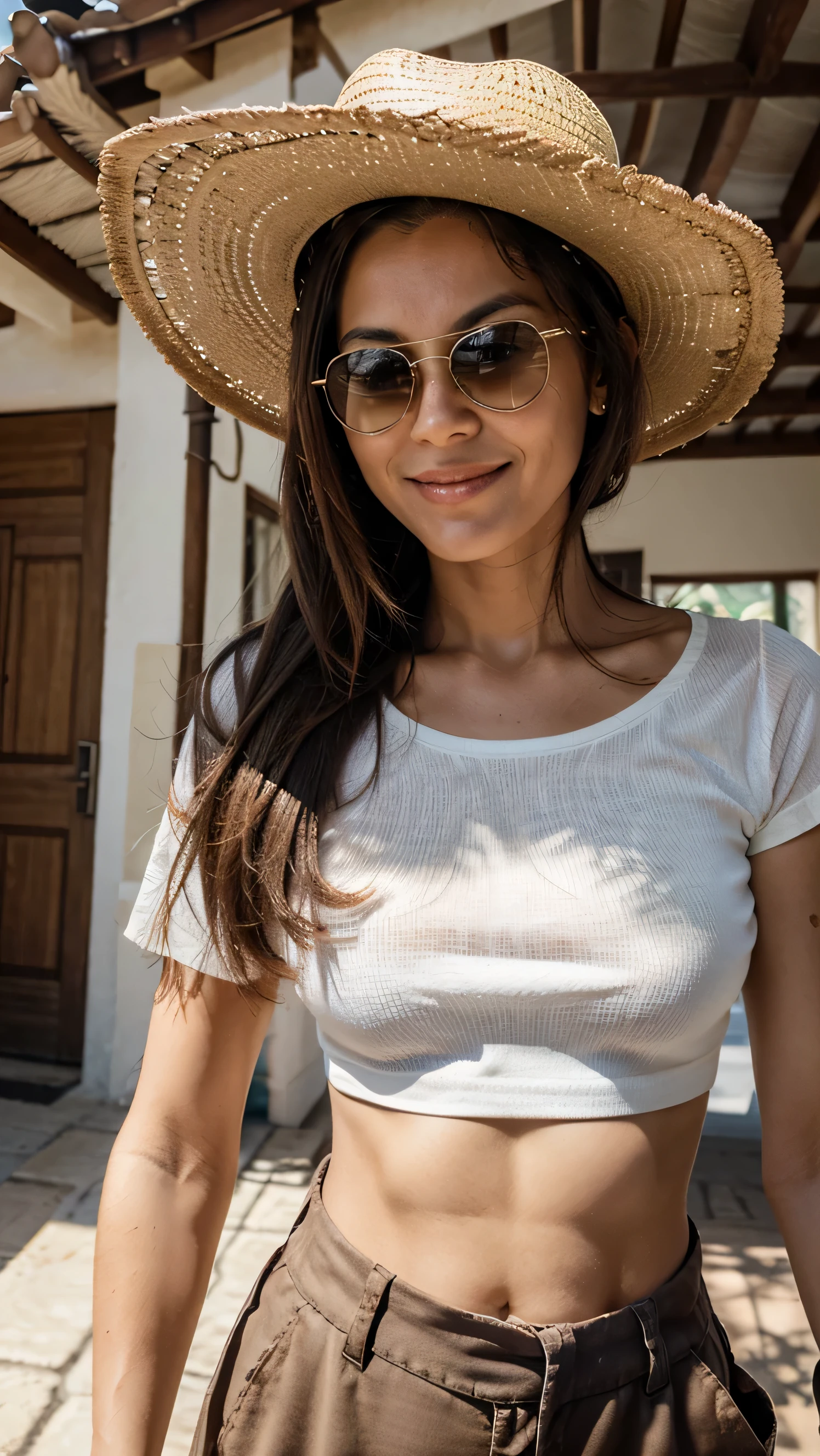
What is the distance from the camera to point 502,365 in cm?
108

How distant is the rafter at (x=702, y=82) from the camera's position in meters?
3.60

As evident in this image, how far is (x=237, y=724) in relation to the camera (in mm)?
1201

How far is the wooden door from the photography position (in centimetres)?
491

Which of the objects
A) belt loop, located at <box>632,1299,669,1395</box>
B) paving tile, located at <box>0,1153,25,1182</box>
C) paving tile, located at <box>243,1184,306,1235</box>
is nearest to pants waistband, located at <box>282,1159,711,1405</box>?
belt loop, located at <box>632,1299,669,1395</box>

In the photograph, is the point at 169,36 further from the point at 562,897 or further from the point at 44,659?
the point at 562,897

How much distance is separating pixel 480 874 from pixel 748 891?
292mm

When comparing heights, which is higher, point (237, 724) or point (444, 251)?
point (444, 251)

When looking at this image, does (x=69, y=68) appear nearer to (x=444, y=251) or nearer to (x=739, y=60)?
(x=739, y=60)

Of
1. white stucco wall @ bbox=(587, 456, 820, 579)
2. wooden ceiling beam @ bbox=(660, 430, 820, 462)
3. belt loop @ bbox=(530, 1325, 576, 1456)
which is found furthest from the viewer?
white stucco wall @ bbox=(587, 456, 820, 579)

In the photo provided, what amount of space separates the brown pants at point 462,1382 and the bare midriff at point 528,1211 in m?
0.03

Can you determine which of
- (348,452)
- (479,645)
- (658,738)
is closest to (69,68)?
(348,452)

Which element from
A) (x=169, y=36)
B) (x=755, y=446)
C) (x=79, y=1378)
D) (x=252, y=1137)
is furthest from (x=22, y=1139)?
(x=755, y=446)

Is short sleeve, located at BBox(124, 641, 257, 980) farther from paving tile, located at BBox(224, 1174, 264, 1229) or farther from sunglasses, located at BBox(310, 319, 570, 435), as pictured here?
paving tile, located at BBox(224, 1174, 264, 1229)

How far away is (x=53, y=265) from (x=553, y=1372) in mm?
4469
